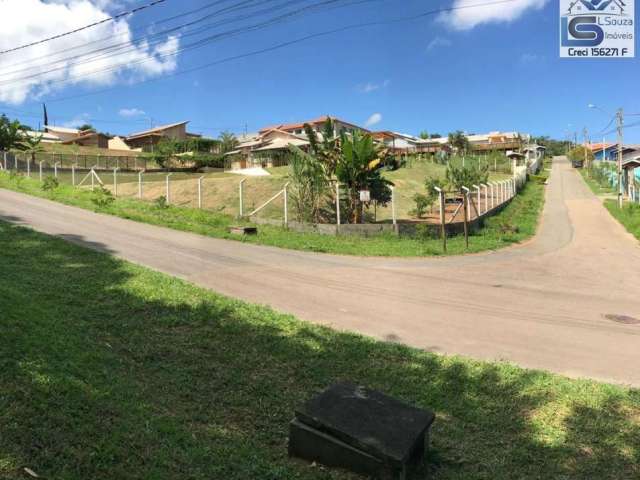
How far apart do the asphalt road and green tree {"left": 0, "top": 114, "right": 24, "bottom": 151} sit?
2278cm

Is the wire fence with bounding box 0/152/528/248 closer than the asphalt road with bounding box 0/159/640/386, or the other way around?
the asphalt road with bounding box 0/159/640/386

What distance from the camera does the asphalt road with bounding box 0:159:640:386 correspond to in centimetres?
636

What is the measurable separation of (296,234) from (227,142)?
164 ft

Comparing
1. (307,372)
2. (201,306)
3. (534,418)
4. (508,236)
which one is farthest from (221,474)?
(508,236)

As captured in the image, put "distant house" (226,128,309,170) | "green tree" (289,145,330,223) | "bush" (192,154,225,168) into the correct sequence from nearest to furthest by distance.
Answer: "green tree" (289,145,330,223)
"distant house" (226,128,309,170)
"bush" (192,154,225,168)

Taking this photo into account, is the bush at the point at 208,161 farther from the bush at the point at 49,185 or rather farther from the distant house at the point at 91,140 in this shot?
the bush at the point at 49,185

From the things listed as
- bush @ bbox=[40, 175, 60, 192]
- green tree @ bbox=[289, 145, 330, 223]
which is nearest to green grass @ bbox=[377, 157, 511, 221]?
green tree @ bbox=[289, 145, 330, 223]

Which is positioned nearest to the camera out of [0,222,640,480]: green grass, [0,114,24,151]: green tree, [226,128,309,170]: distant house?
[0,222,640,480]: green grass

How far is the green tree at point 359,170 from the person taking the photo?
16141mm

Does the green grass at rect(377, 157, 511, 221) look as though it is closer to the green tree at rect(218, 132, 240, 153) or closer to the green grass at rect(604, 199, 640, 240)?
the green grass at rect(604, 199, 640, 240)

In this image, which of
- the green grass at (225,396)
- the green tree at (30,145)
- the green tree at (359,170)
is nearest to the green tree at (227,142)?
the green tree at (30,145)

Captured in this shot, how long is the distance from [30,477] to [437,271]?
9891 millimetres

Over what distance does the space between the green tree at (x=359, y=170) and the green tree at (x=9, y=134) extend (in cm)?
3038

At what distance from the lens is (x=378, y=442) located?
3.19 m
